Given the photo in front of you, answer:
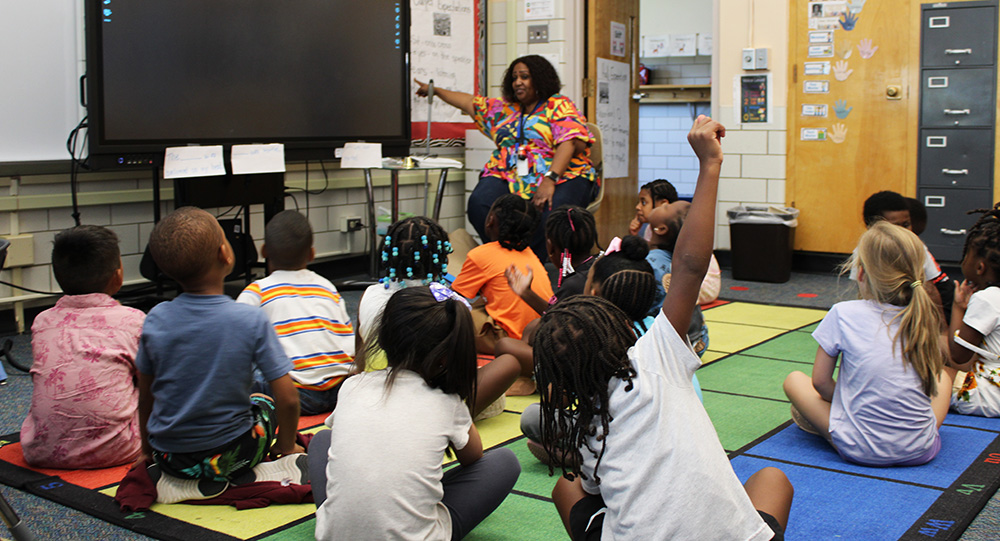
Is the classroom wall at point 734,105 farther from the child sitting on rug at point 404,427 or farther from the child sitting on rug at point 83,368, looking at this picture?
the child sitting on rug at point 404,427

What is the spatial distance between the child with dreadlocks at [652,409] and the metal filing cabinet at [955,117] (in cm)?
476

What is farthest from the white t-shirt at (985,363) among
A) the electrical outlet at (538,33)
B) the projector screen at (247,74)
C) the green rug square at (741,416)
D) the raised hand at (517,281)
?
the electrical outlet at (538,33)

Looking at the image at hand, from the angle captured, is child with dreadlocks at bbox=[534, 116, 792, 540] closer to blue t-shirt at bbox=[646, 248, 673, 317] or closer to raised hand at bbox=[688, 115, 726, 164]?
raised hand at bbox=[688, 115, 726, 164]

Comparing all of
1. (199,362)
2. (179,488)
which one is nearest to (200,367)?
(199,362)

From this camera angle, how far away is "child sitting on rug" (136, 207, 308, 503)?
6.81 ft

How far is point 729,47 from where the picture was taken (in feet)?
20.1

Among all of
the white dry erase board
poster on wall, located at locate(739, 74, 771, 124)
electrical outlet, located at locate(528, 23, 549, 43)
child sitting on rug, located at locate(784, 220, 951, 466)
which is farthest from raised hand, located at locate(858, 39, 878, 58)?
the white dry erase board

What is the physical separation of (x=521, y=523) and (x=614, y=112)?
16.8ft

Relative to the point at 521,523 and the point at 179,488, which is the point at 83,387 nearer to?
the point at 179,488

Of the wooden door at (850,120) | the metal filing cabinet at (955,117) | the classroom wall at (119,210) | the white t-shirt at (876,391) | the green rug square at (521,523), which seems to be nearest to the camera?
the green rug square at (521,523)

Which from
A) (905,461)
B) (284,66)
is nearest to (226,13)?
(284,66)

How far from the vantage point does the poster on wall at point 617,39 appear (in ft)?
22.0

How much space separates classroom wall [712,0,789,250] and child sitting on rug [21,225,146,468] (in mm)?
4532

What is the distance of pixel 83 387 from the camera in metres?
2.38
